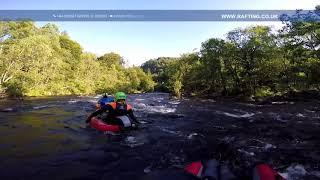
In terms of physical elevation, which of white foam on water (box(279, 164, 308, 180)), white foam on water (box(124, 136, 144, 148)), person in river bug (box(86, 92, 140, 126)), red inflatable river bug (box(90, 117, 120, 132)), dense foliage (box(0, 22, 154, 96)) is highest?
dense foliage (box(0, 22, 154, 96))

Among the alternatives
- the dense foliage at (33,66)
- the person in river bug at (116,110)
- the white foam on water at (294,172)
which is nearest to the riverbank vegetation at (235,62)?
the dense foliage at (33,66)

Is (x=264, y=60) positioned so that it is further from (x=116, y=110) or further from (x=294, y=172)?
(x=294, y=172)

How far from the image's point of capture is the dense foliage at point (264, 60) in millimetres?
32906

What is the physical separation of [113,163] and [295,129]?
30.1 feet

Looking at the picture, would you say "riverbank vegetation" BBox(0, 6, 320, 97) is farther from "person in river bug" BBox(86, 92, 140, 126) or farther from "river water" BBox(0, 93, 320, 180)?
"person in river bug" BBox(86, 92, 140, 126)

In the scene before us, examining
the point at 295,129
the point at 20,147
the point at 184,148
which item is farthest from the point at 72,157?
the point at 295,129

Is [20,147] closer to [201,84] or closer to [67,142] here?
[67,142]

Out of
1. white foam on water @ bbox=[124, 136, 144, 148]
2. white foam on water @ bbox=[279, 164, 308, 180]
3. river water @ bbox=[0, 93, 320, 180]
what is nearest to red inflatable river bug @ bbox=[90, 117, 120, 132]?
river water @ bbox=[0, 93, 320, 180]

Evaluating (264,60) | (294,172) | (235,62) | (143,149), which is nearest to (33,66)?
(235,62)

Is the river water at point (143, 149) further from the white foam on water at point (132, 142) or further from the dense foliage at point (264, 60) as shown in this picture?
the dense foliage at point (264, 60)

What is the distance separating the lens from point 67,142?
10.3 m

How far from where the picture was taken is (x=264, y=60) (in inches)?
1496

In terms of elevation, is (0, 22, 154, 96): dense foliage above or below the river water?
above

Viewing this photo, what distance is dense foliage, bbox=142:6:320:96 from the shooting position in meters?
32.9
